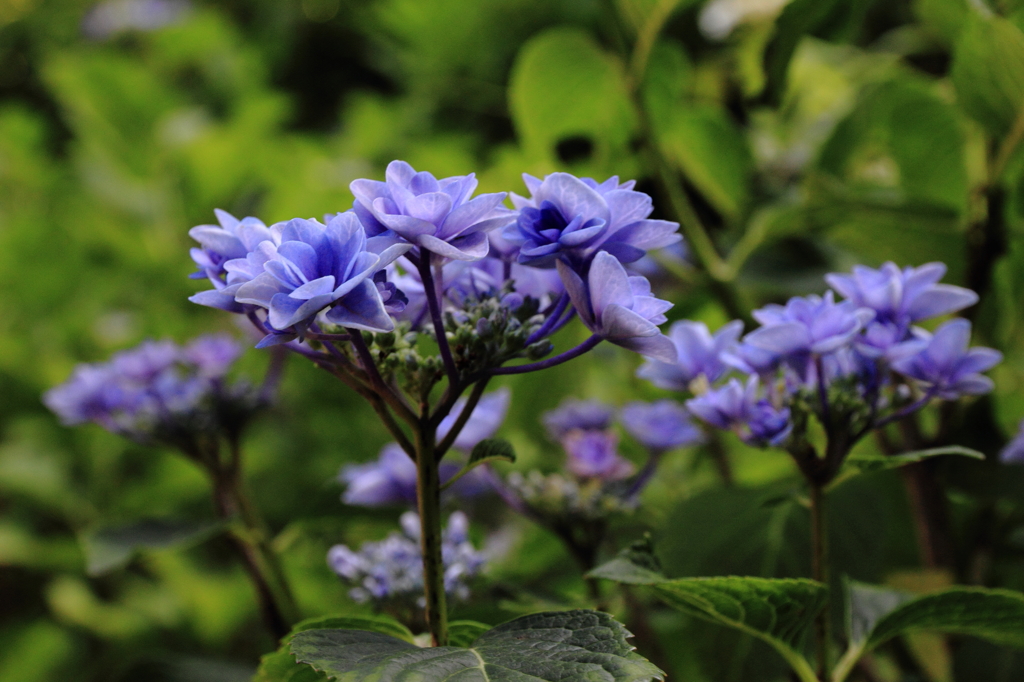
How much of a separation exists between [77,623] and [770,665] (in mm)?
957

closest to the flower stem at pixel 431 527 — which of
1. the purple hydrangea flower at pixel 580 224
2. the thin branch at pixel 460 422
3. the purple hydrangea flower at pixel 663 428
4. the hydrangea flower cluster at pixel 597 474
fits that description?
the thin branch at pixel 460 422

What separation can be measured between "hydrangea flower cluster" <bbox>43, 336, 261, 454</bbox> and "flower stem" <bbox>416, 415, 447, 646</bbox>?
39 centimetres

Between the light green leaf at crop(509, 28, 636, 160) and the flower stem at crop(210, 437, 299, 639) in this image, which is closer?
the flower stem at crop(210, 437, 299, 639)

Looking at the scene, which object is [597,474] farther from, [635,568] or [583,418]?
[635,568]

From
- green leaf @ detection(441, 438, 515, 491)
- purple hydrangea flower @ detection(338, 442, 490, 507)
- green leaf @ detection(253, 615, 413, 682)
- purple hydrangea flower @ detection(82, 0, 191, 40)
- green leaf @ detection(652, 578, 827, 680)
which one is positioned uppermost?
purple hydrangea flower @ detection(82, 0, 191, 40)

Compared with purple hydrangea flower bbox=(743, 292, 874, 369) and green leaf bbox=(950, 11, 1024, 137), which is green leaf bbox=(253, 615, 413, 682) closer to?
purple hydrangea flower bbox=(743, 292, 874, 369)

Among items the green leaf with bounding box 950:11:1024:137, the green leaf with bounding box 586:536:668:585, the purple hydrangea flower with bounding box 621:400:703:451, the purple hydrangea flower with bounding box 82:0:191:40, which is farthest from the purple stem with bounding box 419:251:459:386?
the purple hydrangea flower with bounding box 82:0:191:40

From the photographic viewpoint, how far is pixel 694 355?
1.80ft

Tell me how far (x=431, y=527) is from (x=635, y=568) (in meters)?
0.12

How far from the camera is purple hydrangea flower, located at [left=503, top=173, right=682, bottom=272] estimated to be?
387mm

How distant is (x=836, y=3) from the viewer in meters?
0.68

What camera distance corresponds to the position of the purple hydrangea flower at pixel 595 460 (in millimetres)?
679

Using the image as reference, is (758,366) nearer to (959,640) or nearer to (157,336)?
(959,640)

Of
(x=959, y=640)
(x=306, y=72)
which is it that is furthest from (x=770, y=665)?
(x=306, y=72)
